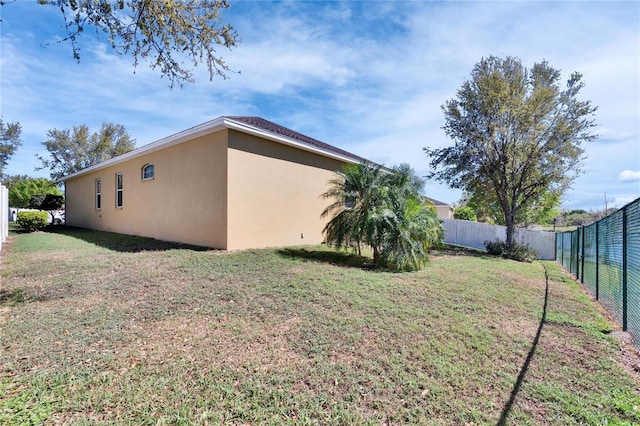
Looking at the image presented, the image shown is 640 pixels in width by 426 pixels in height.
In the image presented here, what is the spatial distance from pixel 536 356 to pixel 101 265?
7980mm

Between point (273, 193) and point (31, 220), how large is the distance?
1322 cm

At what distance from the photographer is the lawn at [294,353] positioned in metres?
2.50

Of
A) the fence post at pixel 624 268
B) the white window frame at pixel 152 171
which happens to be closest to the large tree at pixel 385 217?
the fence post at pixel 624 268

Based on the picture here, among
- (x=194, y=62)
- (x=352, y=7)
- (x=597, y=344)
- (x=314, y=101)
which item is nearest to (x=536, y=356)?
(x=597, y=344)

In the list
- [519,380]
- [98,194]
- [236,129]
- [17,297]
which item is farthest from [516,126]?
[98,194]

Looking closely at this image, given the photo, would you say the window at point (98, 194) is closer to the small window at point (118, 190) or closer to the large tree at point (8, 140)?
the small window at point (118, 190)

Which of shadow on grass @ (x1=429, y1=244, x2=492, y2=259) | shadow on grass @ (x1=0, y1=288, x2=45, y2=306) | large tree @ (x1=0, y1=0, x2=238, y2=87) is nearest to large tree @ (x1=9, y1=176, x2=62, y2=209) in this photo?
shadow on grass @ (x1=0, y1=288, x2=45, y2=306)

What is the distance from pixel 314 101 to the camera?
11.9m

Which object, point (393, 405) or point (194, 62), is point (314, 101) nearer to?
point (194, 62)

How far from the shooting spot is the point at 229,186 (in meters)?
8.64

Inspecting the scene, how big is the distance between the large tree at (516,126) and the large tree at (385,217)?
871 cm

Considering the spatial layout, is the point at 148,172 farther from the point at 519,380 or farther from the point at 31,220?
the point at 519,380

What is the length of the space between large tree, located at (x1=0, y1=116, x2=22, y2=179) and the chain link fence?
3618 cm

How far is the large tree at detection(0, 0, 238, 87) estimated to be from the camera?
4570mm
